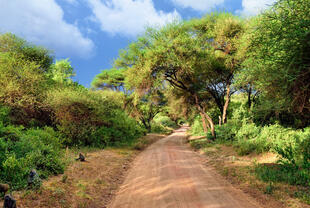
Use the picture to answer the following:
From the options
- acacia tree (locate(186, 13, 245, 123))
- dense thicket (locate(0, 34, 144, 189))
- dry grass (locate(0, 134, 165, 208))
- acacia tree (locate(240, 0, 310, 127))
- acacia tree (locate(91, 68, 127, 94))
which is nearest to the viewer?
dry grass (locate(0, 134, 165, 208))

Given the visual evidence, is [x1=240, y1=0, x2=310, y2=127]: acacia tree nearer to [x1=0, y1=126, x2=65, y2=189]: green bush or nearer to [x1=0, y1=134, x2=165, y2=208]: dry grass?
[x1=0, y1=134, x2=165, y2=208]: dry grass

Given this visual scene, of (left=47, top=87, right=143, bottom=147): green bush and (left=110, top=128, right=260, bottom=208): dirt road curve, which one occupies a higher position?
(left=47, top=87, right=143, bottom=147): green bush

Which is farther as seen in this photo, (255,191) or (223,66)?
(223,66)

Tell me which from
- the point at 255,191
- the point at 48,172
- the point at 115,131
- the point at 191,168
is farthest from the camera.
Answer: the point at 115,131

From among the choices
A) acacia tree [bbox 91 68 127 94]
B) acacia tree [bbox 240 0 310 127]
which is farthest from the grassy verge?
acacia tree [bbox 91 68 127 94]

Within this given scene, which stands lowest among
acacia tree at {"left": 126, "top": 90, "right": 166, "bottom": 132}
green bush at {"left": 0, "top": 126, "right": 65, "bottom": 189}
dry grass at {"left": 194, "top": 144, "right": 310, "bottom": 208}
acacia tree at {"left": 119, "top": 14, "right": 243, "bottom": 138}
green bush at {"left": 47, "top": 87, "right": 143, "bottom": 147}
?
dry grass at {"left": 194, "top": 144, "right": 310, "bottom": 208}

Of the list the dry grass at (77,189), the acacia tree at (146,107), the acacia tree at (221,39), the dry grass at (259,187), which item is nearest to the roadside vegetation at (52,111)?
the dry grass at (77,189)

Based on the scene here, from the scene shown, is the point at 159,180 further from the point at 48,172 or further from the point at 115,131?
the point at 115,131

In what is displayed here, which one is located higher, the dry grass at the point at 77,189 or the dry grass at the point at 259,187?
the dry grass at the point at 77,189

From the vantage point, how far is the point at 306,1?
6965mm

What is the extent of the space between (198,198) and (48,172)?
18.9 feet

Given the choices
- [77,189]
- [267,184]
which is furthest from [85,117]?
[267,184]

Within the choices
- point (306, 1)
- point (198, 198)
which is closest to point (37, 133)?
point (198, 198)

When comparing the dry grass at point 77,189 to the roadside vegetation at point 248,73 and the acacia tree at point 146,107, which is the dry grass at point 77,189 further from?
the acacia tree at point 146,107
